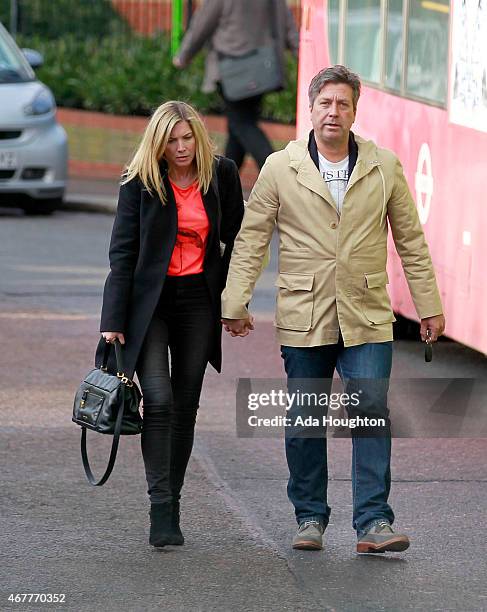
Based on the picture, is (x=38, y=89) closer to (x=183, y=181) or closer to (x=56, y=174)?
(x=56, y=174)

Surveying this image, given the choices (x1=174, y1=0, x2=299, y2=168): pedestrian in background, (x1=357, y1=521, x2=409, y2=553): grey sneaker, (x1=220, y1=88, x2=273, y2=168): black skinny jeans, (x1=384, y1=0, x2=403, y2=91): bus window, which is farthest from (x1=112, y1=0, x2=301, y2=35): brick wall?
(x1=357, y1=521, x2=409, y2=553): grey sneaker

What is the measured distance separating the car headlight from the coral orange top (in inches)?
391

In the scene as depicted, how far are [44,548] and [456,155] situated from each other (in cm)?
363

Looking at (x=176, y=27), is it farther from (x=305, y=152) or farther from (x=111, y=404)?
(x=111, y=404)

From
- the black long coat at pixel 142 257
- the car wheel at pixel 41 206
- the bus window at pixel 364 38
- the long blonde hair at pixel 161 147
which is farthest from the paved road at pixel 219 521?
the car wheel at pixel 41 206

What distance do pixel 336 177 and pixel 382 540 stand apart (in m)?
1.22

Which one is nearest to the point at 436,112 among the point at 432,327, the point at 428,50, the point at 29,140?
the point at 428,50

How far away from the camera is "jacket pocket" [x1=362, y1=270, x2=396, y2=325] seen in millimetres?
5816

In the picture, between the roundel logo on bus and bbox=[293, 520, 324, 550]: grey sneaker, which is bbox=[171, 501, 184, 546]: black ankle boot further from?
the roundel logo on bus

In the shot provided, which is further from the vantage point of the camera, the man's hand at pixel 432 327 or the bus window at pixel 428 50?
the bus window at pixel 428 50

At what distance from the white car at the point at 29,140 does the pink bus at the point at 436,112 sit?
5.29 meters

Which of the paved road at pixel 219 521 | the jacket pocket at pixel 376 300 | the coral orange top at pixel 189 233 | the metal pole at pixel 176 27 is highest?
the coral orange top at pixel 189 233

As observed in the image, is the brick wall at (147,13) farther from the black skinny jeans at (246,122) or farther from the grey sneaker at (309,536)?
the grey sneaker at (309,536)

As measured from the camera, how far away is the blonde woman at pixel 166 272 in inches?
227
